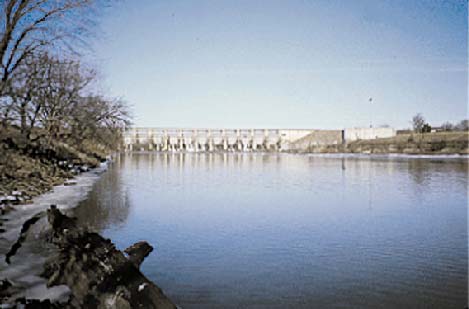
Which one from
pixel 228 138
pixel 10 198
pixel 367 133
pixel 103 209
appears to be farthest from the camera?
pixel 228 138

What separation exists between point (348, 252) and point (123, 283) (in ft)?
11.1

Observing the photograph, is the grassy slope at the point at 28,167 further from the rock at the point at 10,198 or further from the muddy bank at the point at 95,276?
the muddy bank at the point at 95,276

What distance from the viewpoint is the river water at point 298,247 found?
3898 millimetres

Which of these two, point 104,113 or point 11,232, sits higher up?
point 104,113

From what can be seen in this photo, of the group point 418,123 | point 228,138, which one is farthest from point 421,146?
point 228,138

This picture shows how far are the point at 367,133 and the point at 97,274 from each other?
9441 centimetres

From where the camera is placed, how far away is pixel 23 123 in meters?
18.3

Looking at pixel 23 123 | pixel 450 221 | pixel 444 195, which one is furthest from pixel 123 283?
pixel 23 123

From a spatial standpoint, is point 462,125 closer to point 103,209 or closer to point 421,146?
point 421,146

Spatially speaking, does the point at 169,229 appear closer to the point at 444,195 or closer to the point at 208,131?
the point at 444,195

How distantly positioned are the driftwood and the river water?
645mm

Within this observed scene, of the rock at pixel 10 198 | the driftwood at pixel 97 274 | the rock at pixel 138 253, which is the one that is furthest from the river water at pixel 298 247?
the rock at pixel 10 198

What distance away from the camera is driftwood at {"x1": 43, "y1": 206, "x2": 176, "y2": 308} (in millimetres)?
2966

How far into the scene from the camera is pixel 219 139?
10494 centimetres
